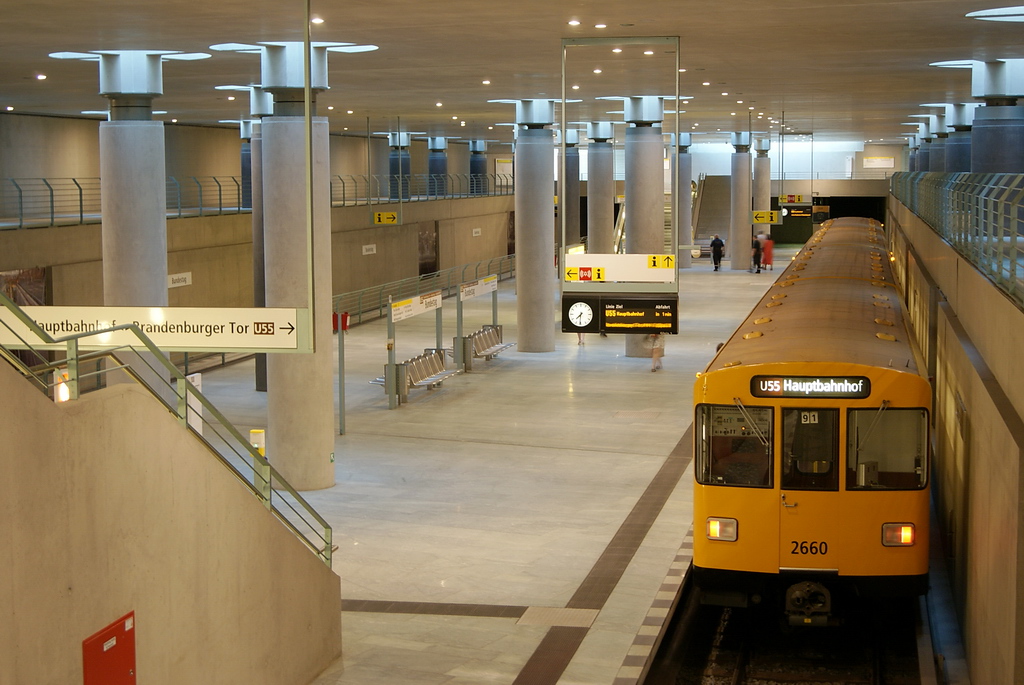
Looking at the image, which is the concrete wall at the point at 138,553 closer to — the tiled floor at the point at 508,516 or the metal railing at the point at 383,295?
the tiled floor at the point at 508,516

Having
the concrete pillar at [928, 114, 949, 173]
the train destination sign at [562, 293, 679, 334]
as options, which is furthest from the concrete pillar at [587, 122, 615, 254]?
the train destination sign at [562, 293, 679, 334]

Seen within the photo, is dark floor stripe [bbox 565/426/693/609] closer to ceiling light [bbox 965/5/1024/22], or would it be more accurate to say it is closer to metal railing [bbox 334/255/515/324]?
ceiling light [bbox 965/5/1024/22]

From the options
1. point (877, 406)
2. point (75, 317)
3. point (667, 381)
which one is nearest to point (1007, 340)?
point (877, 406)

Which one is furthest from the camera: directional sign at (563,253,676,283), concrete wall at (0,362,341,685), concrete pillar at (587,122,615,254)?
concrete pillar at (587,122,615,254)

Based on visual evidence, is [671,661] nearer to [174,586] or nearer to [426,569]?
→ [426,569]

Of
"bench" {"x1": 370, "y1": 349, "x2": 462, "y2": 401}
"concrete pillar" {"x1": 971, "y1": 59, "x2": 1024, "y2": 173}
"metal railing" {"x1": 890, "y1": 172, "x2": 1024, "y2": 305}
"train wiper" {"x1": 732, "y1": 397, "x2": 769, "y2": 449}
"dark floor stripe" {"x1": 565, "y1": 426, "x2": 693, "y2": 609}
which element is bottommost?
"dark floor stripe" {"x1": 565, "y1": 426, "x2": 693, "y2": 609}

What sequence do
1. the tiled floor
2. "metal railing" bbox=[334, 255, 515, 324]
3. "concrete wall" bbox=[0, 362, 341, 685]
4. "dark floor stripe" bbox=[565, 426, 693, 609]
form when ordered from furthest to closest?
"metal railing" bbox=[334, 255, 515, 324] → "dark floor stripe" bbox=[565, 426, 693, 609] → the tiled floor → "concrete wall" bbox=[0, 362, 341, 685]

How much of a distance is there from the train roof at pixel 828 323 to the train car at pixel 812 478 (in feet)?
0.15

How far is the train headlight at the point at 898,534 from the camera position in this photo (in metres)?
9.41

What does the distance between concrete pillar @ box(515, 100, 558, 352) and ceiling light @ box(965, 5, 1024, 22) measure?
15391mm

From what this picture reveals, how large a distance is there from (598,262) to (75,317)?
786cm

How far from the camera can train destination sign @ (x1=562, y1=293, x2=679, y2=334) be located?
633 inches

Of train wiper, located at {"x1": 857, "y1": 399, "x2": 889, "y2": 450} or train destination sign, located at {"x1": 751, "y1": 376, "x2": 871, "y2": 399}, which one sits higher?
train destination sign, located at {"x1": 751, "y1": 376, "x2": 871, "y2": 399}

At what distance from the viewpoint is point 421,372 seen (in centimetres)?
2305
